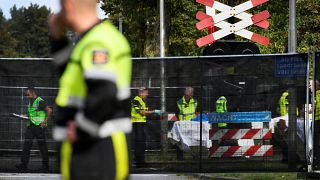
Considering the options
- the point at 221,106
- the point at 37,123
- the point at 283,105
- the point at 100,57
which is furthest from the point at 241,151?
the point at 100,57

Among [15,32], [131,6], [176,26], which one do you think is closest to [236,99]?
[131,6]

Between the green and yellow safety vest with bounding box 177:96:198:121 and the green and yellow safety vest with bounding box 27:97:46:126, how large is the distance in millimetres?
2253

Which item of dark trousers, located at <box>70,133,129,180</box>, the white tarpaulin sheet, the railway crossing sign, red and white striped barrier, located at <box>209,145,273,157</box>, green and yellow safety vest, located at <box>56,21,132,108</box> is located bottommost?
red and white striped barrier, located at <box>209,145,273,157</box>

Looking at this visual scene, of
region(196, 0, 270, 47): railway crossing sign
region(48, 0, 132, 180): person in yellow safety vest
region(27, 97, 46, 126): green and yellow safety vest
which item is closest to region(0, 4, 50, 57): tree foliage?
region(196, 0, 270, 47): railway crossing sign

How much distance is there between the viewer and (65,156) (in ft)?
14.7

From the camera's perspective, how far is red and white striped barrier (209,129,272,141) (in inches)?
466

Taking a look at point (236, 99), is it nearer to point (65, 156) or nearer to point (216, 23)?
point (216, 23)

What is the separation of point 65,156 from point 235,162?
310 inches

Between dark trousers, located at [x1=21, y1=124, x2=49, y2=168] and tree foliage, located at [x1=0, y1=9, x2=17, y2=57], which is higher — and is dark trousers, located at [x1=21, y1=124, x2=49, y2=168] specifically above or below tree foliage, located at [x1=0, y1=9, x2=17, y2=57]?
below

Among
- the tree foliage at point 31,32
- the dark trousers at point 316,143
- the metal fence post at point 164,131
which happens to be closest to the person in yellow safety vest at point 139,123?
the metal fence post at point 164,131

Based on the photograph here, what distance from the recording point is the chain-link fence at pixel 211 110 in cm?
1186

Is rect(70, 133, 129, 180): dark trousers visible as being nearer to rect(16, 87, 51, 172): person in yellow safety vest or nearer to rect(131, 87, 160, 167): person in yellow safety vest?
rect(131, 87, 160, 167): person in yellow safety vest

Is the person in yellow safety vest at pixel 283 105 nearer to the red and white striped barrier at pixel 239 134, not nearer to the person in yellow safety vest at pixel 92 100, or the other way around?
the red and white striped barrier at pixel 239 134

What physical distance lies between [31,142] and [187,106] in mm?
2606
